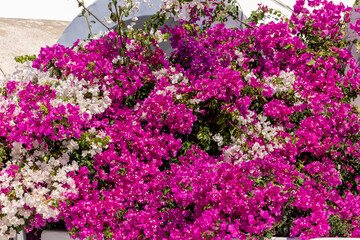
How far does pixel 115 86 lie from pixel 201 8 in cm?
135

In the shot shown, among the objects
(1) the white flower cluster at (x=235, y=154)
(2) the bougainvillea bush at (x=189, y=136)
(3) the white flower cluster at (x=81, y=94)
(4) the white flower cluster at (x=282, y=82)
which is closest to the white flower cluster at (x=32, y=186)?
(2) the bougainvillea bush at (x=189, y=136)

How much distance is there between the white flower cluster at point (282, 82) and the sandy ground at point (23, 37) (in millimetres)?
7918

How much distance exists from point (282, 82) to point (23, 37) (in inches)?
412

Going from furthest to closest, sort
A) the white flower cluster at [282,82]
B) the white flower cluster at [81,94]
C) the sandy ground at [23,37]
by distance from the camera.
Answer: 1. the sandy ground at [23,37]
2. the white flower cluster at [282,82]
3. the white flower cluster at [81,94]

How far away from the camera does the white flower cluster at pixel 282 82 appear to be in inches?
147

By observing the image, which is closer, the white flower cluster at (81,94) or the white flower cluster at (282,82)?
the white flower cluster at (81,94)

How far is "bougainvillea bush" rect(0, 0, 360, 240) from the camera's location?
288cm

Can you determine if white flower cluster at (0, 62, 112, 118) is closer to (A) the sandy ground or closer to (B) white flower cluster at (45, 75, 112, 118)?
(B) white flower cluster at (45, 75, 112, 118)

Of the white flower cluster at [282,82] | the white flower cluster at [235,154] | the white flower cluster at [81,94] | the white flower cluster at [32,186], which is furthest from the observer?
the white flower cluster at [282,82]

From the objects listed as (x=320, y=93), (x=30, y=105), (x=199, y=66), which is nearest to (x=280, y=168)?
(x=320, y=93)

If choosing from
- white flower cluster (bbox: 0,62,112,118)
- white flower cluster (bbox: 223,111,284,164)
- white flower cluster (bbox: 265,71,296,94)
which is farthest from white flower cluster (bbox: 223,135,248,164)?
white flower cluster (bbox: 0,62,112,118)

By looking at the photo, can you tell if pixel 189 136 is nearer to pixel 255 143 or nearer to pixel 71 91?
pixel 255 143

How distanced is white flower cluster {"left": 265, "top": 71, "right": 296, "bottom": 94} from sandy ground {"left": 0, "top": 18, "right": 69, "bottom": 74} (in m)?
7.92

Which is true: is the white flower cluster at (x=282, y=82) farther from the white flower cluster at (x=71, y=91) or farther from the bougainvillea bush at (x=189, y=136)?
the white flower cluster at (x=71, y=91)
